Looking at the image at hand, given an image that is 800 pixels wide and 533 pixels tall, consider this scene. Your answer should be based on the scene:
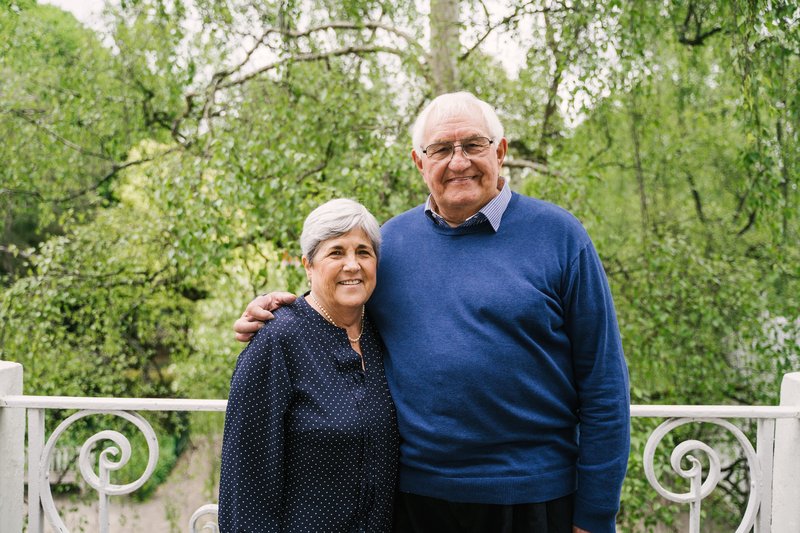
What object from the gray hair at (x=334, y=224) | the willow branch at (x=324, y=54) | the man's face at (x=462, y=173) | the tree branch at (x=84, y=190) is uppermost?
the willow branch at (x=324, y=54)

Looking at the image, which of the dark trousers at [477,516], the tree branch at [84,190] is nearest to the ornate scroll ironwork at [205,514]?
the dark trousers at [477,516]

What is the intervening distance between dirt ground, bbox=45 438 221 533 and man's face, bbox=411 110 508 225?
5978mm

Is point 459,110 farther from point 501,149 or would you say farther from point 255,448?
point 255,448

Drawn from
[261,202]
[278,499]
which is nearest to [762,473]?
[278,499]

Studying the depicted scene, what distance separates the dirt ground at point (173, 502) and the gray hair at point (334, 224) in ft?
19.3

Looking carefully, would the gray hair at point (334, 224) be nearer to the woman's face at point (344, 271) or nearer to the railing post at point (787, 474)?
the woman's face at point (344, 271)

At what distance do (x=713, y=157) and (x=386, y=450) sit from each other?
6.97 meters

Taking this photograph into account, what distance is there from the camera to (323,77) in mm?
4938

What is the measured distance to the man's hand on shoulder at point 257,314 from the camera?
5.08ft

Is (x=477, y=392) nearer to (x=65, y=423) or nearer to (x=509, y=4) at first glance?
(x=65, y=423)

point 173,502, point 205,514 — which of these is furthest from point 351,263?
point 173,502

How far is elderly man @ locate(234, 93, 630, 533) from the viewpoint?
151cm

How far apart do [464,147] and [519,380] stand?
560mm

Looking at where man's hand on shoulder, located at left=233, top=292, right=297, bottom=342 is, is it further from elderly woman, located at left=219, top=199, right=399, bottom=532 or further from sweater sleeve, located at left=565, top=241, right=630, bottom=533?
sweater sleeve, located at left=565, top=241, right=630, bottom=533
